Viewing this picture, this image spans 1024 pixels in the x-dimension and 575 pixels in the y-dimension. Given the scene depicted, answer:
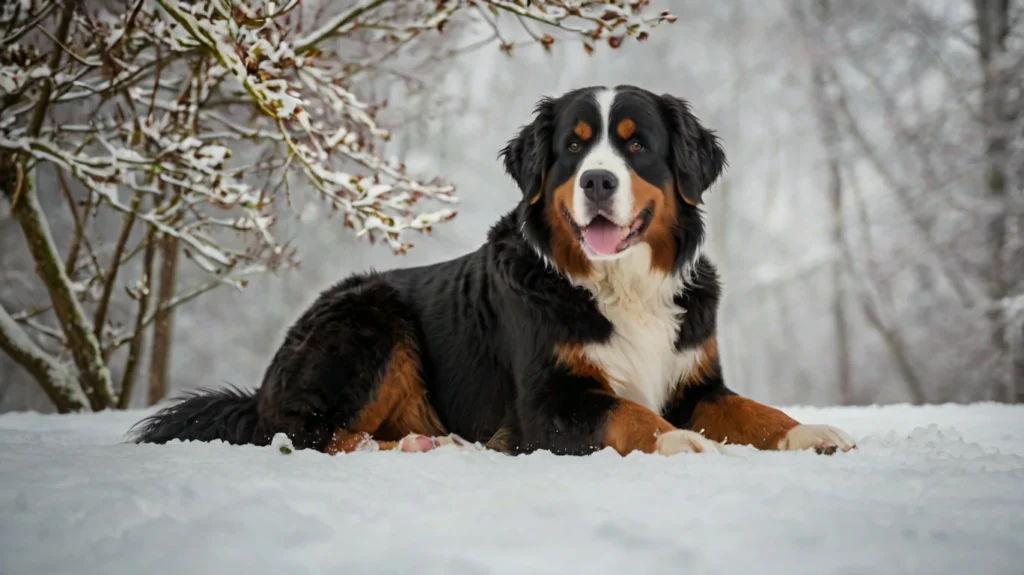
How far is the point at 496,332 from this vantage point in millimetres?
3814

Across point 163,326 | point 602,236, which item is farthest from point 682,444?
point 163,326

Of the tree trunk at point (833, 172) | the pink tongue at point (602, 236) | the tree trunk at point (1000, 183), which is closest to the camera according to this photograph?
the pink tongue at point (602, 236)

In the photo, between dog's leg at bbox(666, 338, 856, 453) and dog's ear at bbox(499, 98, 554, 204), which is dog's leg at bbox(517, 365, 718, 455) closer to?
dog's leg at bbox(666, 338, 856, 453)

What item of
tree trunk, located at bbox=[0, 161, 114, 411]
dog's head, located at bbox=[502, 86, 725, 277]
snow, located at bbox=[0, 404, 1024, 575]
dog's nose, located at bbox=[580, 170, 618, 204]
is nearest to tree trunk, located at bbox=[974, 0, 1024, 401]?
dog's head, located at bbox=[502, 86, 725, 277]

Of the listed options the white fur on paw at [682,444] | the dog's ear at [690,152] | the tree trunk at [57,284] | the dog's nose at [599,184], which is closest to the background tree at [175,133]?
the tree trunk at [57,284]

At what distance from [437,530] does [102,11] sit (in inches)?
302

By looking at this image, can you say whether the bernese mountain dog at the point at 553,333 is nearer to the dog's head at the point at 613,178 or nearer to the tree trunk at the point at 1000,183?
the dog's head at the point at 613,178

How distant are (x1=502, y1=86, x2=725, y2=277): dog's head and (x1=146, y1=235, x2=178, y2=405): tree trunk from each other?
3760 millimetres

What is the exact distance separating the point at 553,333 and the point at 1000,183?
34.6ft

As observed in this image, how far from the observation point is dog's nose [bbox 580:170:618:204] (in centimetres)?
325

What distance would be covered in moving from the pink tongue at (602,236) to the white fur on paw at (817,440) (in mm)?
1041

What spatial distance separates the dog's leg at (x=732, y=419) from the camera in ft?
9.27

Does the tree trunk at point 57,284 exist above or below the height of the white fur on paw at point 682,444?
above

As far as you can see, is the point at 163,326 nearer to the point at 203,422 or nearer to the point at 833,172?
the point at 203,422
